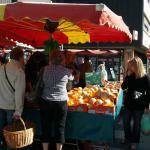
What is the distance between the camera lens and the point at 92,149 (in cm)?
682

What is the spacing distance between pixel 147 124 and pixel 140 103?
526mm

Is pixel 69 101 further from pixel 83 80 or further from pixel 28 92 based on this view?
pixel 83 80

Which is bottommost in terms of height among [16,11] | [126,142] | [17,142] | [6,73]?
[126,142]

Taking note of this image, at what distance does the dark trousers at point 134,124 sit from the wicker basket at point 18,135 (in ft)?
7.68

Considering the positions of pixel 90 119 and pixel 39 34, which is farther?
pixel 39 34

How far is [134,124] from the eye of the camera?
24.8 feet

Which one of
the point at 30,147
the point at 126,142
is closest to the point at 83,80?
the point at 126,142

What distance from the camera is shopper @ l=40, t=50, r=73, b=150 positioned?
596cm

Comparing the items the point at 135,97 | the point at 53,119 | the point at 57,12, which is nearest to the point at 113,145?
the point at 135,97

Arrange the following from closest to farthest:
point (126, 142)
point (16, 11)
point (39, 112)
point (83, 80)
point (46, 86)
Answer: point (16, 11), point (46, 86), point (39, 112), point (126, 142), point (83, 80)

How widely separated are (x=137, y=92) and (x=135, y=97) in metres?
0.10

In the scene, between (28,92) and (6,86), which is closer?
(6,86)

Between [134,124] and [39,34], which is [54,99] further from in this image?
[39,34]

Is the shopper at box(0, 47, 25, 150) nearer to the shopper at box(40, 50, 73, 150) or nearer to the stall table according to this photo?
the shopper at box(40, 50, 73, 150)
